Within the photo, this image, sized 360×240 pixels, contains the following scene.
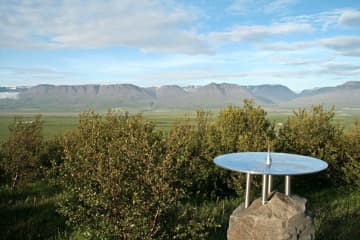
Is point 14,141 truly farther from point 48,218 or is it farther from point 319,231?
point 319,231

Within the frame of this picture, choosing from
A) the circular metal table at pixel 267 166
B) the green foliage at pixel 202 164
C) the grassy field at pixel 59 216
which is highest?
the circular metal table at pixel 267 166

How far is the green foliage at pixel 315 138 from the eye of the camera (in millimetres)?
21219

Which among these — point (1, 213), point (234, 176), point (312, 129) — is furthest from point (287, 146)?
point (1, 213)

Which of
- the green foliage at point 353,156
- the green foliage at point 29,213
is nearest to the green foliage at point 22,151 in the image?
the green foliage at point 29,213

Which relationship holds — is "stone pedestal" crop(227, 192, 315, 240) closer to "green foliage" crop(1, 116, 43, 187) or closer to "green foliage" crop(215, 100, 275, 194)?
"green foliage" crop(215, 100, 275, 194)

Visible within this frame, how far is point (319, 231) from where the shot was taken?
44.7 feet

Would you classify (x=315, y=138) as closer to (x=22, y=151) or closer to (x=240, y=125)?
(x=240, y=125)

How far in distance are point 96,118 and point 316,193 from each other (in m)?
13.1

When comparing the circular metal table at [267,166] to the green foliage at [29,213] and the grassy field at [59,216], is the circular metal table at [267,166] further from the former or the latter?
the green foliage at [29,213]

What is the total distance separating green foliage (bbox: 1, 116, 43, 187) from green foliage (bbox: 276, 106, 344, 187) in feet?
44.1

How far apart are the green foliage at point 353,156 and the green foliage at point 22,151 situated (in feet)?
56.1

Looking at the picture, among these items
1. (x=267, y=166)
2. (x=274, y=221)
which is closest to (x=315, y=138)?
(x=267, y=166)

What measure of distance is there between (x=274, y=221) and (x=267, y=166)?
1399mm

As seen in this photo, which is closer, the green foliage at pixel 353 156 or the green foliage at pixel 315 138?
the green foliage at pixel 353 156
